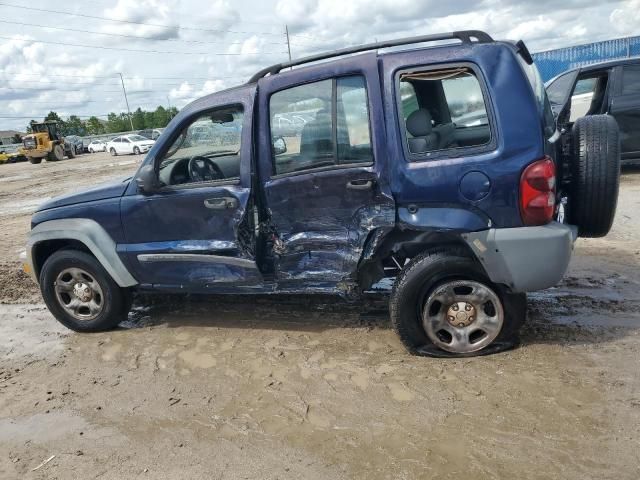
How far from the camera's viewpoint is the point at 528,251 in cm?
331

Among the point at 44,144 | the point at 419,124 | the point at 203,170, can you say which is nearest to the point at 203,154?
the point at 203,170

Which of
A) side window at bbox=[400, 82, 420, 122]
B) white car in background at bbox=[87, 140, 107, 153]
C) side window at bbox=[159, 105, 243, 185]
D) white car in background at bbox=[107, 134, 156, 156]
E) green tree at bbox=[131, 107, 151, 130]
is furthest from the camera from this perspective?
green tree at bbox=[131, 107, 151, 130]

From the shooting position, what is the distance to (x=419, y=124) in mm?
3613

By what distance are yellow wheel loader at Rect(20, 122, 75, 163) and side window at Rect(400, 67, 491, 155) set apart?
3520 centimetres

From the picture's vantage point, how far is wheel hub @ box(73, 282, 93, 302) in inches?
186

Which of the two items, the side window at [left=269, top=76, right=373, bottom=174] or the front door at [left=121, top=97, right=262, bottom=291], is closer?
the side window at [left=269, top=76, right=373, bottom=174]

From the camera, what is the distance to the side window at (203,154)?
4.16m

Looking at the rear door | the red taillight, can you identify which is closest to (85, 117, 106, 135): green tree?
the rear door

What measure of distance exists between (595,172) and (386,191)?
1369 mm

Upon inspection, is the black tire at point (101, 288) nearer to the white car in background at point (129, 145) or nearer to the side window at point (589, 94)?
the side window at point (589, 94)

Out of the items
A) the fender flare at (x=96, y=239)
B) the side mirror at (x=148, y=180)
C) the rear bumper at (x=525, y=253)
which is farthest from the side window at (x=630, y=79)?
the fender flare at (x=96, y=239)

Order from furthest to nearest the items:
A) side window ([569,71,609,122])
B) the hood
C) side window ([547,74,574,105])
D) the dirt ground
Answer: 1. side window ([569,71,609,122])
2. side window ([547,74,574,105])
3. the hood
4. the dirt ground

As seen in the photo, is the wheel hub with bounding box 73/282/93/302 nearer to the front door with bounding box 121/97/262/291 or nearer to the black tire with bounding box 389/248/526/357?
the front door with bounding box 121/97/262/291

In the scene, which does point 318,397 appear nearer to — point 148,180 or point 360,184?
point 360,184
